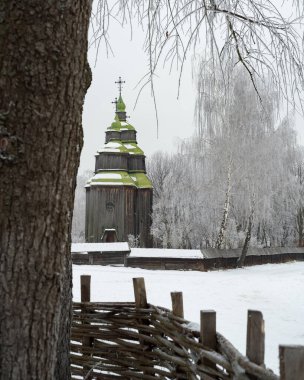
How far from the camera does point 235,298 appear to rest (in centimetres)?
1153

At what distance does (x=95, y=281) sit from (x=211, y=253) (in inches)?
360

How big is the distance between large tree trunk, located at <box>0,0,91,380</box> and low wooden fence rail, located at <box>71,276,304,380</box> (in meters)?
0.81

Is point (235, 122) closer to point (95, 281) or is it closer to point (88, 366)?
point (95, 281)

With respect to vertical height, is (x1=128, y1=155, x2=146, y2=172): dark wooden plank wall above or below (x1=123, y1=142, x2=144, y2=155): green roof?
below

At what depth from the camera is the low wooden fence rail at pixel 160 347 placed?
6.01ft

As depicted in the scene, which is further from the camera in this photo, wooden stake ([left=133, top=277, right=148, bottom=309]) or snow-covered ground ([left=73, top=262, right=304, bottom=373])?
snow-covered ground ([left=73, top=262, right=304, bottom=373])

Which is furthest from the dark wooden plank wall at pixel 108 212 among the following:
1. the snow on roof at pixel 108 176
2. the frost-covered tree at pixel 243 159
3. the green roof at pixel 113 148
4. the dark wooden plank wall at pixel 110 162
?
the frost-covered tree at pixel 243 159

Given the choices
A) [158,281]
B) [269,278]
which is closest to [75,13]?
[158,281]

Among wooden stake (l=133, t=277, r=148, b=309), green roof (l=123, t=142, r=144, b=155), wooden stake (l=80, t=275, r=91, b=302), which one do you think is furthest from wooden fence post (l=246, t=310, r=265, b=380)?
green roof (l=123, t=142, r=144, b=155)

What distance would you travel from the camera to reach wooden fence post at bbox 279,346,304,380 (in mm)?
1280

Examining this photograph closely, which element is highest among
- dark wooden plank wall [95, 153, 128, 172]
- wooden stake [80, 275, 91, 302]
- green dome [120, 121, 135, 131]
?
green dome [120, 121, 135, 131]

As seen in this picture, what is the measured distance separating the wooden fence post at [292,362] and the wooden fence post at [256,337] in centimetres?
52

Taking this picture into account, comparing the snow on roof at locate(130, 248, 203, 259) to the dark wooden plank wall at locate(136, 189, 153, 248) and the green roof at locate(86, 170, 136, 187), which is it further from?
the dark wooden plank wall at locate(136, 189, 153, 248)

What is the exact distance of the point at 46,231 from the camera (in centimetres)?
163
